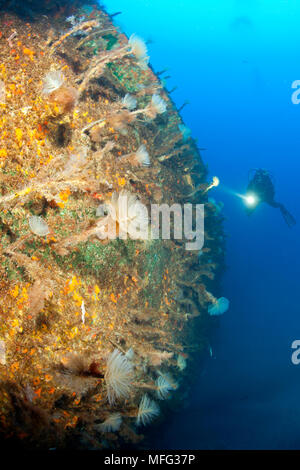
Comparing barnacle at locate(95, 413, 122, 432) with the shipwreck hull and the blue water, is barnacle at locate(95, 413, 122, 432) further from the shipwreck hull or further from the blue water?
the blue water

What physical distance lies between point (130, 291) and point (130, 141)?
2.57 metres

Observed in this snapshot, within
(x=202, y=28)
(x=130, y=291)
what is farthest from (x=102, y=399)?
(x=202, y=28)

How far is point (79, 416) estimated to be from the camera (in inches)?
104

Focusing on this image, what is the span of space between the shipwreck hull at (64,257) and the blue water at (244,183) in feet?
23.8

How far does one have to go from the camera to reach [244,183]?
231 feet

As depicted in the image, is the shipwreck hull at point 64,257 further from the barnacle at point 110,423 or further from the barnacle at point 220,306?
the barnacle at point 220,306

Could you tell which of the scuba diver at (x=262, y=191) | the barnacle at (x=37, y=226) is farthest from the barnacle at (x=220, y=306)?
the scuba diver at (x=262, y=191)

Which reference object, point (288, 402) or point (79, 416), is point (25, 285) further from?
point (288, 402)

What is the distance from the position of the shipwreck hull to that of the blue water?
7262mm

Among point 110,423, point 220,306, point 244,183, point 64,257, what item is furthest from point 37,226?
point 244,183

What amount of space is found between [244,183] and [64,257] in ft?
245

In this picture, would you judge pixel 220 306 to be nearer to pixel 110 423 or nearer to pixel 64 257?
pixel 110 423

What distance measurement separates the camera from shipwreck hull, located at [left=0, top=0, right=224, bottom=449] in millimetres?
2223

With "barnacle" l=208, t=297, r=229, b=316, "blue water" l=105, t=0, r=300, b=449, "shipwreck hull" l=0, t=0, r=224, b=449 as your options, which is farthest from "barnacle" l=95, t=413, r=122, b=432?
"blue water" l=105, t=0, r=300, b=449
